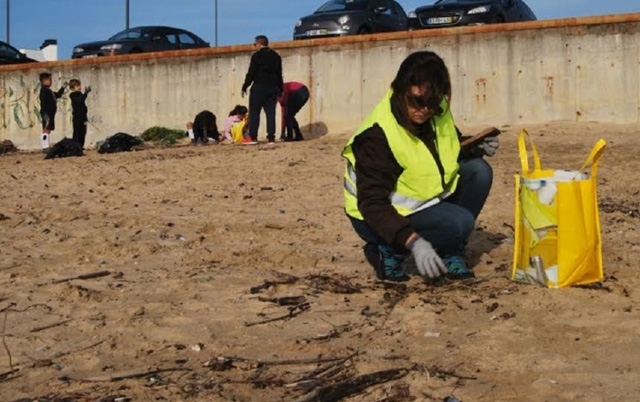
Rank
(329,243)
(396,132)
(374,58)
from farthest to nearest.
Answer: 1. (374,58)
2. (329,243)
3. (396,132)

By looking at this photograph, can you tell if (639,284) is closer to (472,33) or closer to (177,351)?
(177,351)

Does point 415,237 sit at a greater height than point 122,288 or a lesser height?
greater

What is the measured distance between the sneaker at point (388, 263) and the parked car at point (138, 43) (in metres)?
17.7

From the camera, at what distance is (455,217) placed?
4.93 m

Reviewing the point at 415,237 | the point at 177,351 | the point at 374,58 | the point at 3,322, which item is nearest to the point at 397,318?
the point at 415,237

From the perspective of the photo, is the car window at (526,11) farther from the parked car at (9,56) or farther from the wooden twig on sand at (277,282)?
the wooden twig on sand at (277,282)

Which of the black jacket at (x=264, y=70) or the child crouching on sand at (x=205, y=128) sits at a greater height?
the black jacket at (x=264, y=70)

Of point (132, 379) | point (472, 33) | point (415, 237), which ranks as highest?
point (472, 33)

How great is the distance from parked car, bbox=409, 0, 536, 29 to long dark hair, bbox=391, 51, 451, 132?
41.9 feet

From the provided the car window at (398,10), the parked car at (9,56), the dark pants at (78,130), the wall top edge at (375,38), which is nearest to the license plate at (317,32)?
the wall top edge at (375,38)

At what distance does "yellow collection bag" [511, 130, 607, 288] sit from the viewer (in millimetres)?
4723

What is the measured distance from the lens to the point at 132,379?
143 inches

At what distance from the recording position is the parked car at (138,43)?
72.5 ft

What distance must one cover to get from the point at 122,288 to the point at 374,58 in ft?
35.6
